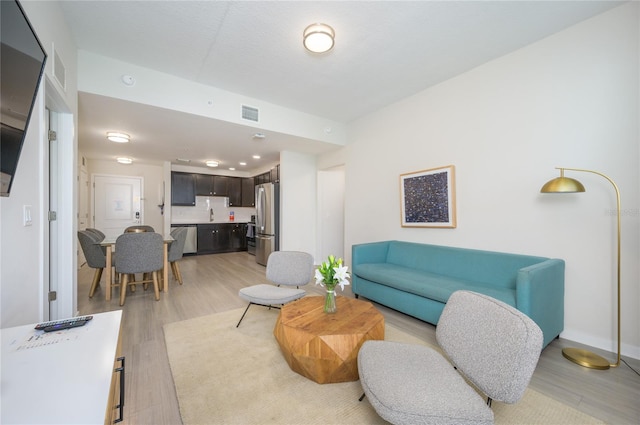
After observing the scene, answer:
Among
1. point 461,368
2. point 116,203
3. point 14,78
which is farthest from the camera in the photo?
point 116,203

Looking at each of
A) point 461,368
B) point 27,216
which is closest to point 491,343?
point 461,368

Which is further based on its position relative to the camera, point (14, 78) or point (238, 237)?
point (238, 237)

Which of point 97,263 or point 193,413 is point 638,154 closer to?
point 193,413

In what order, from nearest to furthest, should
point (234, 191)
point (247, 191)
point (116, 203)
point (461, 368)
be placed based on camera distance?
point (461, 368), point (116, 203), point (234, 191), point (247, 191)

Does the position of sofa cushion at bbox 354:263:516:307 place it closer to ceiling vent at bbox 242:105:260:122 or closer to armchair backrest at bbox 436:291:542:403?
armchair backrest at bbox 436:291:542:403

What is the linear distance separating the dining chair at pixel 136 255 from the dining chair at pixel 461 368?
324 centimetres

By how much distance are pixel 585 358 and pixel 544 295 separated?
1.83 ft

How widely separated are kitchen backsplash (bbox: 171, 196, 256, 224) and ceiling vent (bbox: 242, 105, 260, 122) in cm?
466

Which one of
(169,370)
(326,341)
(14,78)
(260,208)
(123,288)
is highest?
(14,78)

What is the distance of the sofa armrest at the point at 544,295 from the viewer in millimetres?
1983

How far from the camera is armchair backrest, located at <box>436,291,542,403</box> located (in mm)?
1025

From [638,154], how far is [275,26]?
3260mm

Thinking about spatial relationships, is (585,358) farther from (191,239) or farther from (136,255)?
(191,239)

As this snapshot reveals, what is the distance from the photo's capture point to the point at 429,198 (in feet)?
11.4
